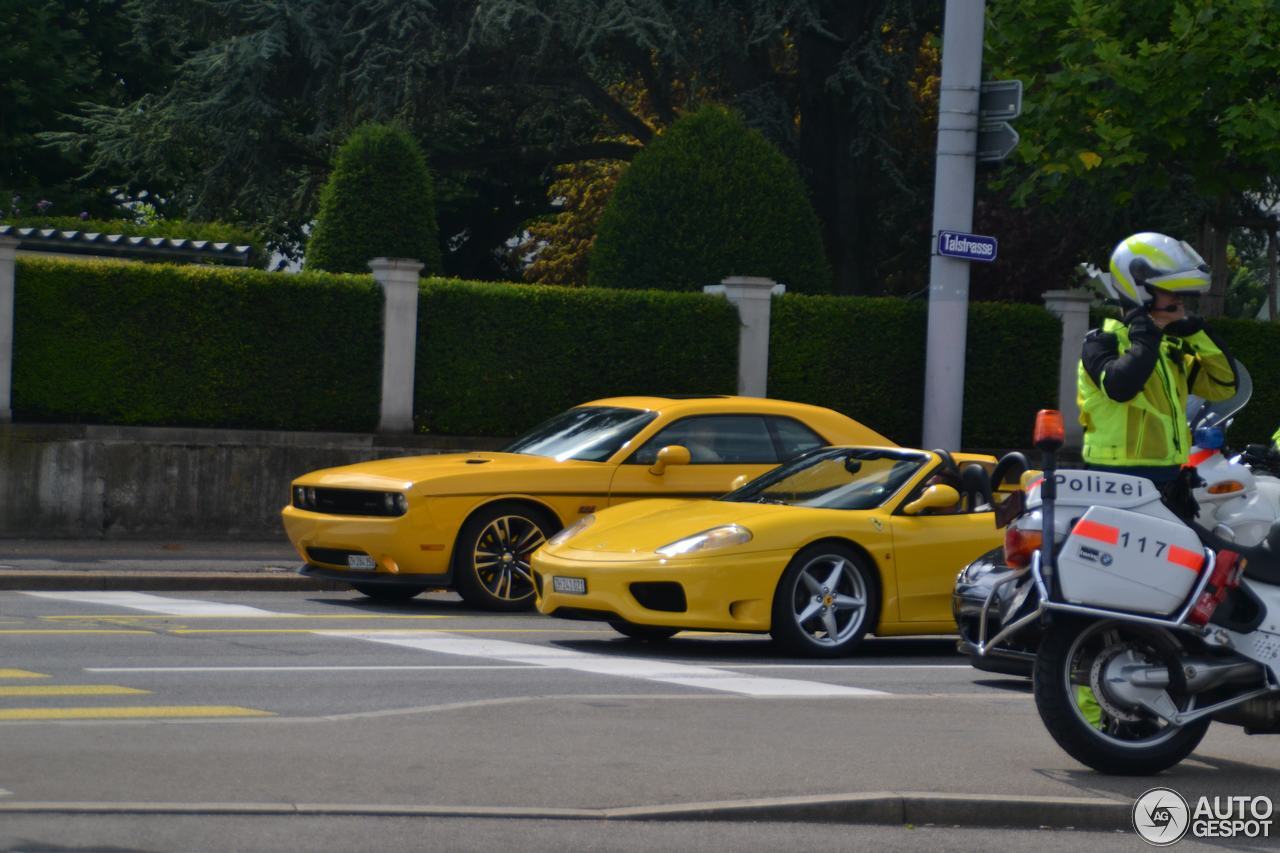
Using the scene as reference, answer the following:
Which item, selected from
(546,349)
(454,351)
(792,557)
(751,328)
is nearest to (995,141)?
(751,328)

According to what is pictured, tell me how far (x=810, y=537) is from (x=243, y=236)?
47.3 ft

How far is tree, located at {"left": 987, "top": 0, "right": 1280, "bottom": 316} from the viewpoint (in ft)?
70.5

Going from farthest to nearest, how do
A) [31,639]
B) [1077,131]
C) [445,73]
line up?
[445,73], [1077,131], [31,639]

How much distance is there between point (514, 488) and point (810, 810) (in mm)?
7330

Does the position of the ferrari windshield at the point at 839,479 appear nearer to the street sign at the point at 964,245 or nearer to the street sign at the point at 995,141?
the street sign at the point at 964,245

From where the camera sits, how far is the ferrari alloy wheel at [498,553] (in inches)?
535

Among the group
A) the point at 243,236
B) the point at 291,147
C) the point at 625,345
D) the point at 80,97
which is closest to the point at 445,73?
the point at 291,147

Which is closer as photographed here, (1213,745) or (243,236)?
(1213,745)

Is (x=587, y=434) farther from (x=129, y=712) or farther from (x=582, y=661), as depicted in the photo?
(x=129, y=712)

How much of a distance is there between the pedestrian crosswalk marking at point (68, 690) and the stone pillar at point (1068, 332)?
1582 cm

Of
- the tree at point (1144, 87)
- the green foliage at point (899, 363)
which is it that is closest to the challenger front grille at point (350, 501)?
the green foliage at point (899, 363)

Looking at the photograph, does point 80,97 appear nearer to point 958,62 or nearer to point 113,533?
point 113,533

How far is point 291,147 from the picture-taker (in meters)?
27.8

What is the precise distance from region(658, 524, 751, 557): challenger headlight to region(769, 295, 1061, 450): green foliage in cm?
1055
